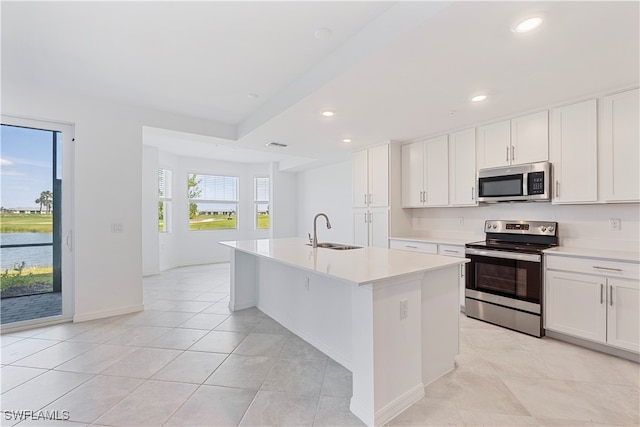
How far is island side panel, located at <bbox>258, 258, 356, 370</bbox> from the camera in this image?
7.38 ft

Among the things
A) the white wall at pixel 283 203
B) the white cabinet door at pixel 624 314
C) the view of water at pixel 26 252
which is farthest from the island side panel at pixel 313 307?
the white wall at pixel 283 203

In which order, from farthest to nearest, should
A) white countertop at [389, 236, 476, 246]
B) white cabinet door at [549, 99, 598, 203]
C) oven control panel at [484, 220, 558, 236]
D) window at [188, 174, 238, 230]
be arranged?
1. window at [188, 174, 238, 230]
2. white countertop at [389, 236, 476, 246]
3. oven control panel at [484, 220, 558, 236]
4. white cabinet door at [549, 99, 598, 203]

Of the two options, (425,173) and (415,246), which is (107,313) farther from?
(425,173)

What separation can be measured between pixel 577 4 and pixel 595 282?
218 cm

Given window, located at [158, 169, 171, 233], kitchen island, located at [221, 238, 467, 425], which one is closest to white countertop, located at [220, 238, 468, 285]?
kitchen island, located at [221, 238, 467, 425]

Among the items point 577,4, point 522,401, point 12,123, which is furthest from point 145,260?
point 577,4

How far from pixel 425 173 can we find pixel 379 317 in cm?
294

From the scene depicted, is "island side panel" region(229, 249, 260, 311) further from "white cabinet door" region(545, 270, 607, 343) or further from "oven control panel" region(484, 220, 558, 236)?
"white cabinet door" region(545, 270, 607, 343)

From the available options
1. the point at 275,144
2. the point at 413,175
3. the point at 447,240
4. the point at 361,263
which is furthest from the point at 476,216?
the point at 275,144

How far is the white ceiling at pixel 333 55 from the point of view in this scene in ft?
5.63

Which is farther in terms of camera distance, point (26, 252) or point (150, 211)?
point (150, 211)

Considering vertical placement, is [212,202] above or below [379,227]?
above

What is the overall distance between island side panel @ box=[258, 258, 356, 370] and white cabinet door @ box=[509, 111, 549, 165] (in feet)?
8.22

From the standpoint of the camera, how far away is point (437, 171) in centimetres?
389
